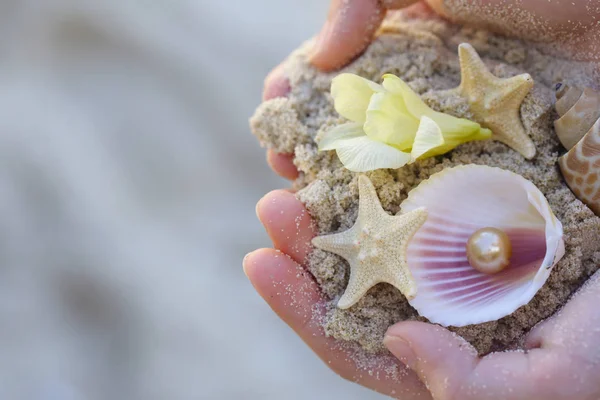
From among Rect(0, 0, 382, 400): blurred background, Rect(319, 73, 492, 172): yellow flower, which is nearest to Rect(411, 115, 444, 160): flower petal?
Rect(319, 73, 492, 172): yellow flower

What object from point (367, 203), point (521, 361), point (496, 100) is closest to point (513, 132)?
point (496, 100)

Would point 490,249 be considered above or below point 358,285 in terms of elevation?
below

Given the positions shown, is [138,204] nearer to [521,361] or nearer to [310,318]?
[310,318]

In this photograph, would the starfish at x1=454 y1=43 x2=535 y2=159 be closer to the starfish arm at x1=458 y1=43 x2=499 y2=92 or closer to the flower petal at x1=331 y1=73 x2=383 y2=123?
the starfish arm at x1=458 y1=43 x2=499 y2=92

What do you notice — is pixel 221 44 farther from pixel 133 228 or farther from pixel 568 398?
pixel 568 398

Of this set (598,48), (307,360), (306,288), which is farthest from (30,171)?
(598,48)
